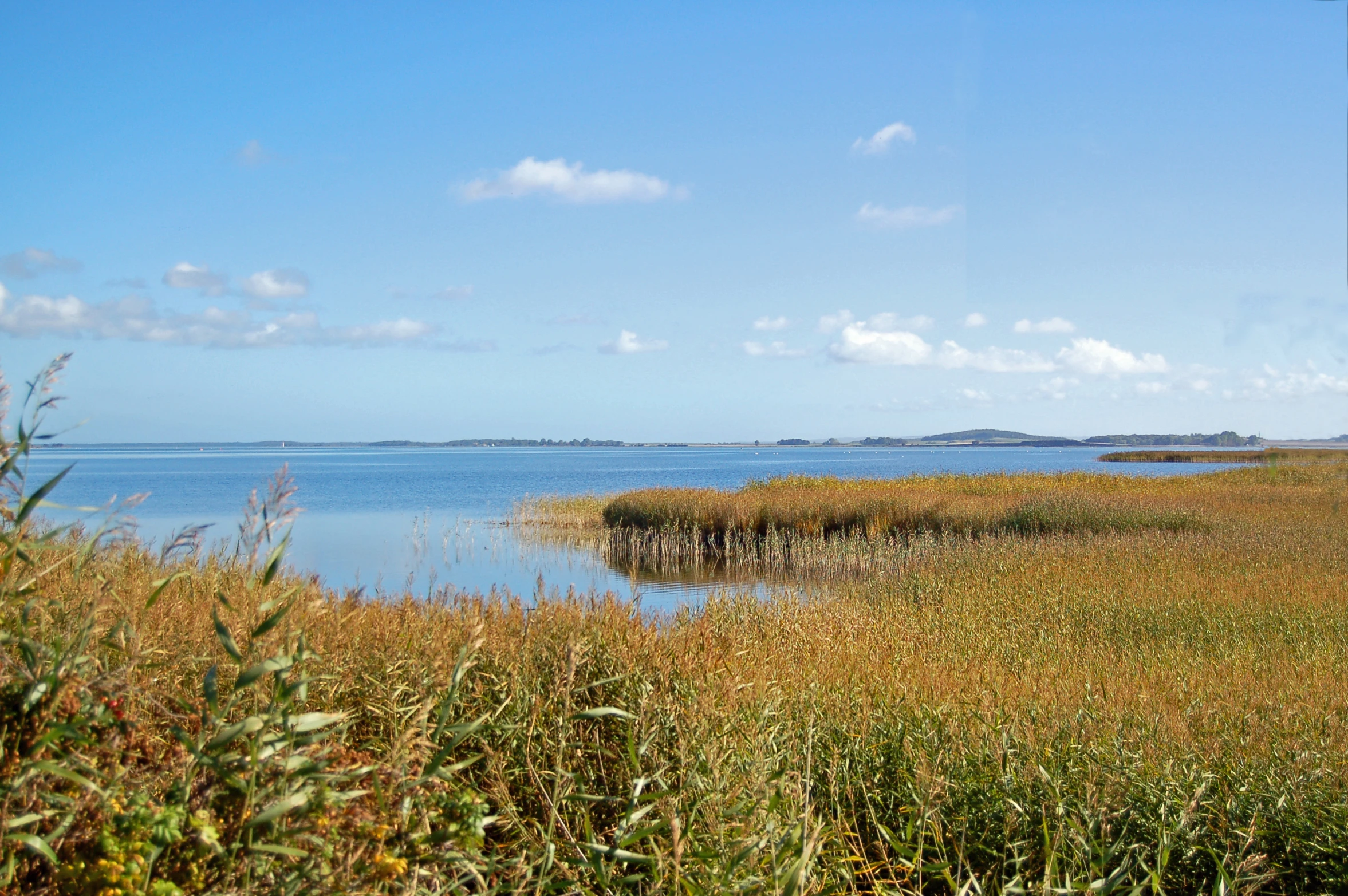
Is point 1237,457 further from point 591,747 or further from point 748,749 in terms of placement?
point 591,747

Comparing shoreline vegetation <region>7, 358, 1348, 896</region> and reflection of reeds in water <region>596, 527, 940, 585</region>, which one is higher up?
shoreline vegetation <region>7, 358, 1348, 896</region>

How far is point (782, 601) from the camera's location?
363 inches

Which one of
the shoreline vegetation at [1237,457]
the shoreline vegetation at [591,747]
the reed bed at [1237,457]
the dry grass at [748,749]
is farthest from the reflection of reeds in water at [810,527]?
the reed bed at [1237,457]

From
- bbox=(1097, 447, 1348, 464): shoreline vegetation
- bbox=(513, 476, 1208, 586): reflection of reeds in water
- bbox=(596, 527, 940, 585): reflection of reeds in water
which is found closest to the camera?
bbox=(596, 527, 940, 585): reflection of reeds in water

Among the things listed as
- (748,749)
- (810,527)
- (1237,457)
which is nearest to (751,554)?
(810,527)

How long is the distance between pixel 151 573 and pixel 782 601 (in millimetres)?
5907

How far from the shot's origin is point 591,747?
369 cm

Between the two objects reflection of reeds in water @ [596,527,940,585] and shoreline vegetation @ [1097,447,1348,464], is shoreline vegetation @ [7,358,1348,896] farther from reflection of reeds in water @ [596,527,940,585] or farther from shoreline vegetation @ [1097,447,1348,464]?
shoreline vegetation @ [1097,447,1348,464]

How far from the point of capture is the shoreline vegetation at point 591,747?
7.61 ft

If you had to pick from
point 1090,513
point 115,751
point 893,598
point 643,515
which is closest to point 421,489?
point 643,515

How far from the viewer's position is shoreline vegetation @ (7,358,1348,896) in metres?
2.32

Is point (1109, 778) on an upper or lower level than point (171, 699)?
lower

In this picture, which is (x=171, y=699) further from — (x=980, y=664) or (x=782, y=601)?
(x=782, y=601)

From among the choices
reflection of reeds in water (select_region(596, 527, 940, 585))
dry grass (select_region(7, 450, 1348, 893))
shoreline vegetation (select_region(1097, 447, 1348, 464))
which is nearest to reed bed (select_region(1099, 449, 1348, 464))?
shoreline vegetation (select_region(1097, 447, 1348, 464))
